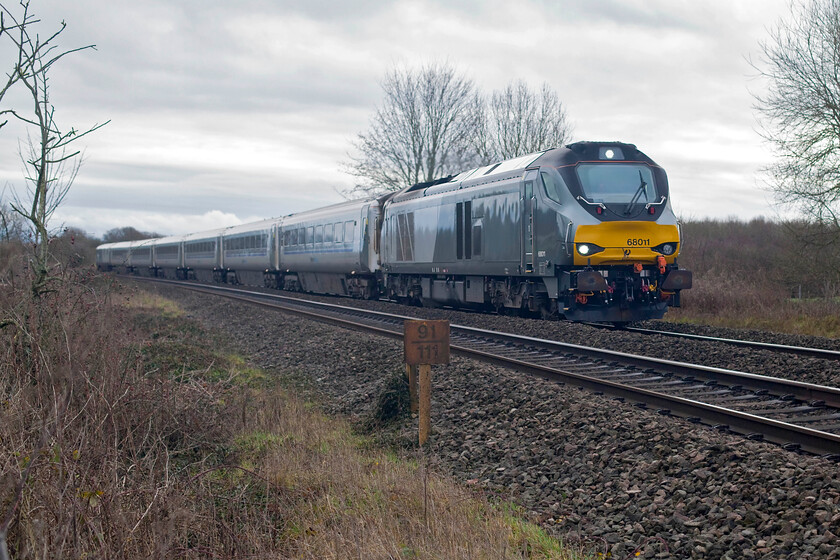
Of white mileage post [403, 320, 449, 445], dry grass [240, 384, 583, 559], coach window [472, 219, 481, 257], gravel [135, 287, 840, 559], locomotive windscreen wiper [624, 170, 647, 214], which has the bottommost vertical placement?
dry grass [240, 384, 583, 559]

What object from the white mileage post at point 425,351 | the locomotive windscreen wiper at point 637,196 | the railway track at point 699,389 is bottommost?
the railway track at point 699,389

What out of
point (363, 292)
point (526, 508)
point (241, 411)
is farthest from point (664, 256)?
point (363, 292)

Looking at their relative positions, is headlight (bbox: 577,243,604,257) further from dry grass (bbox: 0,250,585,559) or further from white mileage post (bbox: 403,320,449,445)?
white mileage post (bbox: 403,320,449,445)

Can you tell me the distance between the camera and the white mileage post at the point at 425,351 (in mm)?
7309

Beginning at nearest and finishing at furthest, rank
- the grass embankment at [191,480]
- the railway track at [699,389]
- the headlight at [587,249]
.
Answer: the grass embankment at [191,480]
the railway track at [699,389]
the headlight at [587,249]

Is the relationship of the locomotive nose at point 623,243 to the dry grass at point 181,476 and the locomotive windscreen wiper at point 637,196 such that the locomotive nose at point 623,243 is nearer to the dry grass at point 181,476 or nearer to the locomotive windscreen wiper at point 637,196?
the locomotive windscreen wiper at point 637,196

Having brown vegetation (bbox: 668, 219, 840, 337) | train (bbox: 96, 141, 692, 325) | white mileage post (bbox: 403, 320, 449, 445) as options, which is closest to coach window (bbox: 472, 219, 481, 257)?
train (bbox: 96, 141, 692, 325)

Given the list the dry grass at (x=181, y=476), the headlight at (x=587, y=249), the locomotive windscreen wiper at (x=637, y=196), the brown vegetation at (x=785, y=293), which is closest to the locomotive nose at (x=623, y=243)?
the headlight at (x=587, y=249)

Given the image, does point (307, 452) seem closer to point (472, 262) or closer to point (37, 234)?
point (37, 234)

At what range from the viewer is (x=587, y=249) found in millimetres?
13273

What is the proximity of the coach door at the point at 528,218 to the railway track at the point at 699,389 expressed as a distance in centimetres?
238

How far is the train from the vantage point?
13461mm

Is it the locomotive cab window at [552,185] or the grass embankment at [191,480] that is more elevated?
the locomotive cab window at [552,185]

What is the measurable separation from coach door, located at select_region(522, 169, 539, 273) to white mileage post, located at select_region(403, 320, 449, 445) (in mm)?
6947
